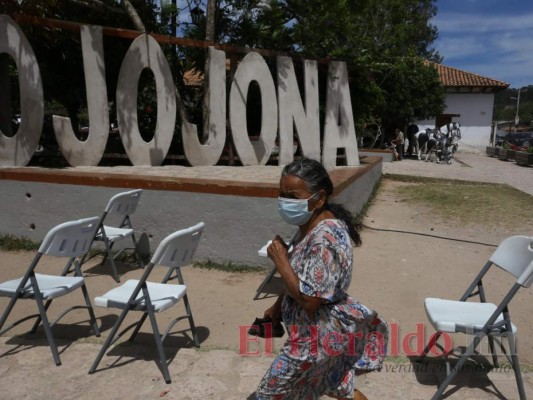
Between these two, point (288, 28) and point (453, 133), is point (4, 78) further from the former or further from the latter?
Answer: point (453, 133)

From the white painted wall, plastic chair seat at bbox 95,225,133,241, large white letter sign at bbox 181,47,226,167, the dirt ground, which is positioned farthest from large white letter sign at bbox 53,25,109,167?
the white painted wall

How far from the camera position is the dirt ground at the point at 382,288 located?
12.2ft

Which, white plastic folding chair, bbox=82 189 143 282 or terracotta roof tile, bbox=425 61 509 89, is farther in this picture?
terracotta roof tile, bbox=425 61 509 89

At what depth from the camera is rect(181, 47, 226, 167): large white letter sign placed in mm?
7961

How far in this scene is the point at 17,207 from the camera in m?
5.96

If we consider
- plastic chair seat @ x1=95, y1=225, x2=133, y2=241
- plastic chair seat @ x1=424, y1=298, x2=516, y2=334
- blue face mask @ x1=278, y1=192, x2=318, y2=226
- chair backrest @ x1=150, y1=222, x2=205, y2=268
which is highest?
blue face mask @ x1=278, y1=192, x2=318, y2=226

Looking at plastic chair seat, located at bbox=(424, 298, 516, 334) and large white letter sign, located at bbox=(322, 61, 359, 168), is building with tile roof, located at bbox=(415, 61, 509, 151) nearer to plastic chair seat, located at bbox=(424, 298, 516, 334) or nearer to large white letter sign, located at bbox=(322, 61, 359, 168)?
large white letter sign, located at bbox=(322, 61, 359, 168)

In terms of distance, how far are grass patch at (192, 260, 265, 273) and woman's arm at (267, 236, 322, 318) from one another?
3188 millimetres

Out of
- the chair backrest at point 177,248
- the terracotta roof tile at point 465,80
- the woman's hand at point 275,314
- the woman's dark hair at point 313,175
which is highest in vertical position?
the terracotta roof tile at point 465,80

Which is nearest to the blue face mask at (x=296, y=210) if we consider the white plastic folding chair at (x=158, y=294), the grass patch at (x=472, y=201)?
the white plastic folding chair at (x=158, y=294)

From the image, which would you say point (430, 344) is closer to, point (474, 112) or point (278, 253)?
point (278, 253)

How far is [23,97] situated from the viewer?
6.74 metres

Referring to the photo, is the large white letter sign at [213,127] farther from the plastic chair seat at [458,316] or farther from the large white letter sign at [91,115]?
Answer: the plastic chair seat at [458,316]

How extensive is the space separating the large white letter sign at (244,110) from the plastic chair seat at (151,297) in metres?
5.10
